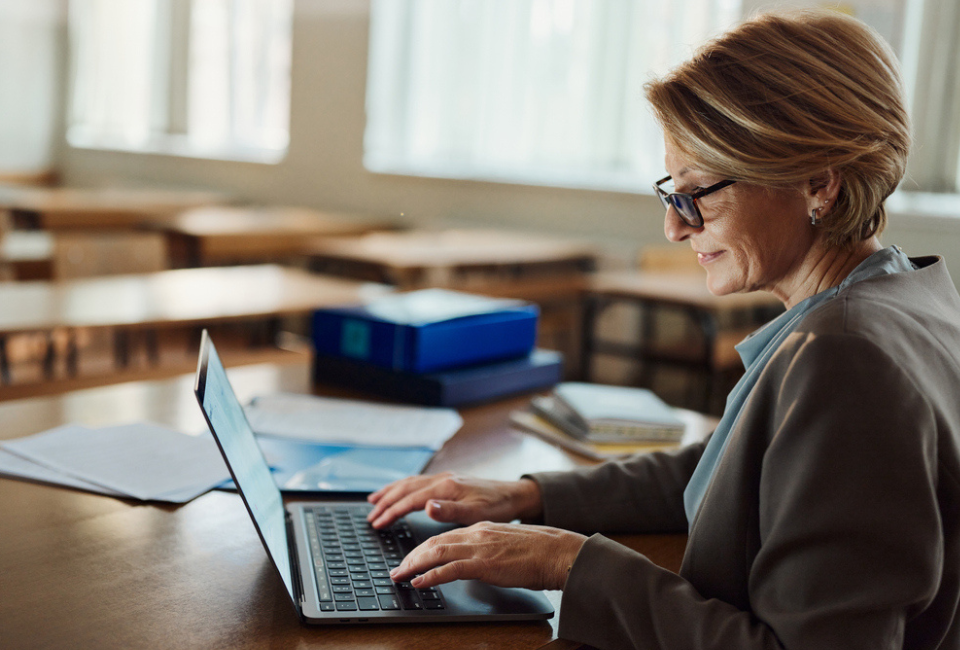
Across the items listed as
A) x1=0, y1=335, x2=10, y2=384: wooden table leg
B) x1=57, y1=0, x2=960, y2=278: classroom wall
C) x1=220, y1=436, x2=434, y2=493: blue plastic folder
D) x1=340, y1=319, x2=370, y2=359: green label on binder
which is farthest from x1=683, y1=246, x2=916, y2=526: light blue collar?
x1=57, y1=0, x2=960, y2=278: classroom wall

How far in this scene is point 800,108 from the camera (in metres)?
0.84

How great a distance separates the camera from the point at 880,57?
88 cm

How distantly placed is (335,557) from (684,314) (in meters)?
4.27

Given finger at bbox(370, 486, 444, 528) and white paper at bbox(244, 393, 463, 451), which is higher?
finger at bbox(370, 486, 444, 528)

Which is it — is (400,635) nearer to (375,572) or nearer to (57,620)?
(375,572)

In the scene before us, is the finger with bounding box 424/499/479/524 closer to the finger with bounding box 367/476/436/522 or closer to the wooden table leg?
the finger with bounding box 367/476/436/522

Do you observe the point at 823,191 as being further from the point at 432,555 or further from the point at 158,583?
the point at 158,583

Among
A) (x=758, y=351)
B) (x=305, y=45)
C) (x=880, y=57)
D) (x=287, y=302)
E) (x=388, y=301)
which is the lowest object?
(x=287, y=302)

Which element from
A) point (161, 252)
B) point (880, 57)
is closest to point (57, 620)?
point (880, 57)

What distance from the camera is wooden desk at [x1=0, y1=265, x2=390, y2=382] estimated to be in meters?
2.58

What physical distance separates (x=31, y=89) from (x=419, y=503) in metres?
8.93

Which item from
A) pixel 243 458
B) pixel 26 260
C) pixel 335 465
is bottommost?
pixel 26 260

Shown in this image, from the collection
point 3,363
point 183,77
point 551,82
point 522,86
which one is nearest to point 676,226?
point 3,363

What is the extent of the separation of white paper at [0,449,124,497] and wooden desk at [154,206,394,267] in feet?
11.7
